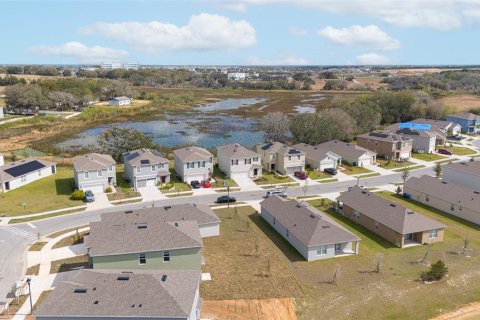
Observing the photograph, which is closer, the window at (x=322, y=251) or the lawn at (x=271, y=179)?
the window at (x=322, y=251)

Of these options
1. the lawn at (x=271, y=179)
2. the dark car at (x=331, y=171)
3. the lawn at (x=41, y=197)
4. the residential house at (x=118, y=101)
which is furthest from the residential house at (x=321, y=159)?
the residential house at (x=118, y=101)

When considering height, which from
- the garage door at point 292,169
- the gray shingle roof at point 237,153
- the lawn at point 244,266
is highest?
the gray shingle roof at point 237,153

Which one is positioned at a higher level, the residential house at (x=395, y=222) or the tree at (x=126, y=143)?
the tree at (x=126, y=143)

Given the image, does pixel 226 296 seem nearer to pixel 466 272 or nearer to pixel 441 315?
pixel 441 315

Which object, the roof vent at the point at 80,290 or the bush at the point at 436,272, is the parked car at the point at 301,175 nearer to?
the bush at the point at 436,272

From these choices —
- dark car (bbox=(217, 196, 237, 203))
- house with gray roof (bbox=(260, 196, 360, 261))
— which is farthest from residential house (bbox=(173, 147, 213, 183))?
house with gray roof (bbox=(260, 196, 360, 261))

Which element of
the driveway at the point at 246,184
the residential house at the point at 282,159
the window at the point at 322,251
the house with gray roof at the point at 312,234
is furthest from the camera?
the residential house at the point at 282,159
